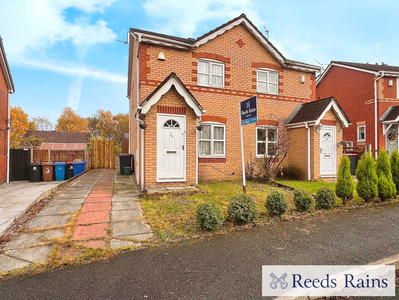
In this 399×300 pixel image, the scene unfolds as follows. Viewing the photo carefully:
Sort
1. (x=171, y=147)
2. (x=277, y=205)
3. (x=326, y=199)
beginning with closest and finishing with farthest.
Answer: (x=277, y=205) → (x=326, y=199) → (x=171, y=147)

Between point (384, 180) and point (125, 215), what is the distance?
7082 mm

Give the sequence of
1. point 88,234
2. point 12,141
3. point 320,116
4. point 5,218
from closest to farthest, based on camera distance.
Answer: point 88,234
point 5,218
point 320,116
point 12,141

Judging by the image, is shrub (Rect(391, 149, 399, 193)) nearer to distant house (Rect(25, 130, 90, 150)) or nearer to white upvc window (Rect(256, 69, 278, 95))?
white upvc window (Rect(256, 69, 278, 95))

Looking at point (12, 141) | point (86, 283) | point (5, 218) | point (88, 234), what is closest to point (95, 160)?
point (5, 218)

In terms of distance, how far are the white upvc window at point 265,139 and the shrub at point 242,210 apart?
6.21 meters

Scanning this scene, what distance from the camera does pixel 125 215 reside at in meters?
5.13

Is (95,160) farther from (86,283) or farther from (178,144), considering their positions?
(86,283)

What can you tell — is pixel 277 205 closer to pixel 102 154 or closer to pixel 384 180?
pixel 384 180

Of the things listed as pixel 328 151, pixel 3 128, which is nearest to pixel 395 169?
pixel 328 151

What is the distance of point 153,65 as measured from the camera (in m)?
9.14

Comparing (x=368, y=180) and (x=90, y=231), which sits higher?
(x=368, y=180)

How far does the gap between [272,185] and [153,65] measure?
272 inches

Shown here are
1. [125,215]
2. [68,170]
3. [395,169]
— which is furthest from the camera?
[68,170]

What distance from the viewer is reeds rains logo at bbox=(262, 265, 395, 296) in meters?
2.48
